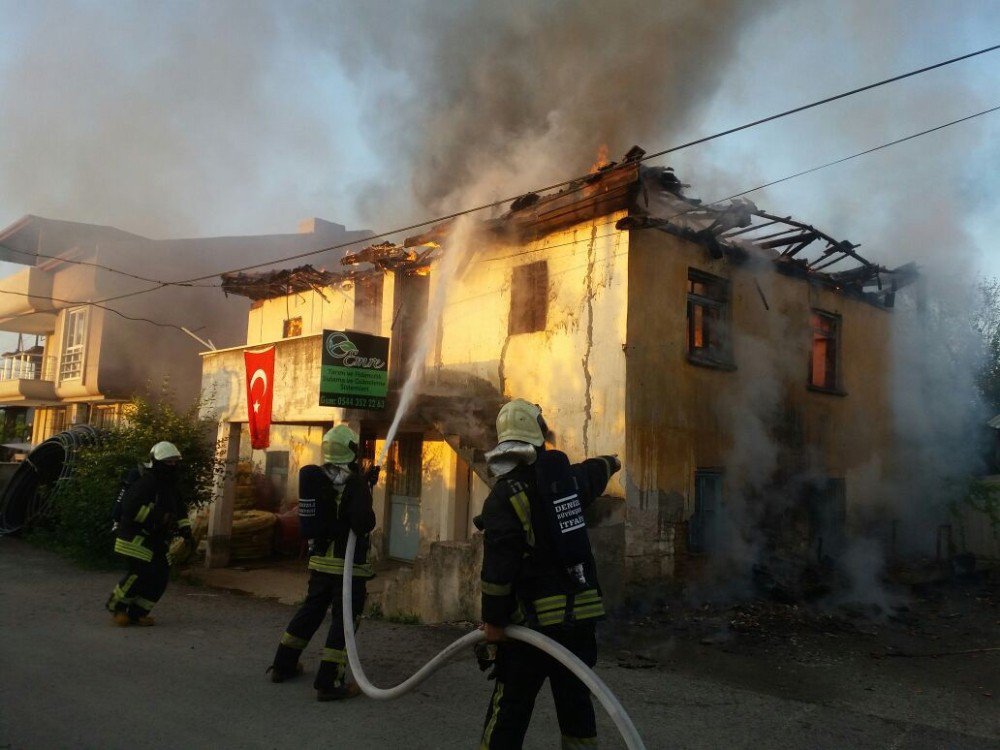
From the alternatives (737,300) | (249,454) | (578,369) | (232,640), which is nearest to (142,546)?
(232,640)

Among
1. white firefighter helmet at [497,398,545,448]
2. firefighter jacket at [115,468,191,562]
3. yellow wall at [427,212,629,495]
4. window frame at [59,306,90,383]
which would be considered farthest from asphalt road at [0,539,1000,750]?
window frame at [59,306,90,383]

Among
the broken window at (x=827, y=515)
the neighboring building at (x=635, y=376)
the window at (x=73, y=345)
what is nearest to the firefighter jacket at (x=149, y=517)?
the neighboring building at (x=635, y=376)

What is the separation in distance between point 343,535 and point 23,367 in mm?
26847

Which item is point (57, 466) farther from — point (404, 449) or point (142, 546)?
point (142, 546)

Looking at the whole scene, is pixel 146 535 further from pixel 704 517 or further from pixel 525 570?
pixel 704 517

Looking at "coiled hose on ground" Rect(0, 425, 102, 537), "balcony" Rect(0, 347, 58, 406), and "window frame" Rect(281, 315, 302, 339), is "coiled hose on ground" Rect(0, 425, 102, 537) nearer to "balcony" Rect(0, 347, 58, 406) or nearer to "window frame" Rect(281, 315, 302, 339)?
"window frame" Rect(281, 315, 302, 339)

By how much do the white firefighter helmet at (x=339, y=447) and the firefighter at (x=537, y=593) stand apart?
217cm

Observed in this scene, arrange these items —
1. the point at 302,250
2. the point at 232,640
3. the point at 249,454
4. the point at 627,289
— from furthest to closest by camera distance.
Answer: the point at 302,250 < the point at 249,454 < the point at 627,289 < the point at 232,640

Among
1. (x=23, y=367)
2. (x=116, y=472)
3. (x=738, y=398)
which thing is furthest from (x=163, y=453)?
(x=23, y=367)

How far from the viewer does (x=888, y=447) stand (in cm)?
1370

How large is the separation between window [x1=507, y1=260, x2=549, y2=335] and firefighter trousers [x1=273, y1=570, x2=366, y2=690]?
221 inches

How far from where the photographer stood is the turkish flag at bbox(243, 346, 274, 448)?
12477 mm

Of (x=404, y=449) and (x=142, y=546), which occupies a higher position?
(x=404, y=449)

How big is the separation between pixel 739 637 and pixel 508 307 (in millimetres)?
5343
